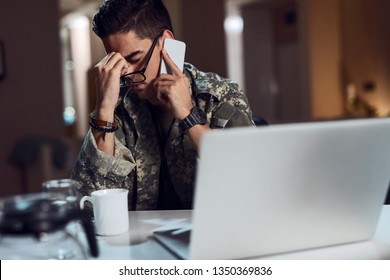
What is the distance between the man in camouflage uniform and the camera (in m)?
1.16

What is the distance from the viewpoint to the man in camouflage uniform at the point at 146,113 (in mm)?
1156

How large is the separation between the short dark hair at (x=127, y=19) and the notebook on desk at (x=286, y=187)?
664mm

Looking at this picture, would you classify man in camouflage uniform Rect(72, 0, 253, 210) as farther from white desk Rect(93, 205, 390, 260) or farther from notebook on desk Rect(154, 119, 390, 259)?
notebook on desk Rect(154, 119, 390, 259)

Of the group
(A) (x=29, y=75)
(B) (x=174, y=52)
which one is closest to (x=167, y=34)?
(B) (x=174, y=52)

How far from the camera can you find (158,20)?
129cm

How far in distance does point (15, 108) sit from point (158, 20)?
1.26 metres

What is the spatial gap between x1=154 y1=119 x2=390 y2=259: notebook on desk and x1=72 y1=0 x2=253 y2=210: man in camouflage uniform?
46cm

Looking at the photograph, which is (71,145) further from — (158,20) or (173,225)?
(173,225)

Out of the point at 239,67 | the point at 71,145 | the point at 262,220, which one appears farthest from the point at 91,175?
the point at 239,67

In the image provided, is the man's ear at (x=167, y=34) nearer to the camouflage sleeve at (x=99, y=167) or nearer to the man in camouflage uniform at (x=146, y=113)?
Answer: the man in camouflage uniform at (x=146, y=113)

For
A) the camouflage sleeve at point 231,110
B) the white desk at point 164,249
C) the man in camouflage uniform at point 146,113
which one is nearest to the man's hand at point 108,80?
the man in camouflage uniform at point 146,113

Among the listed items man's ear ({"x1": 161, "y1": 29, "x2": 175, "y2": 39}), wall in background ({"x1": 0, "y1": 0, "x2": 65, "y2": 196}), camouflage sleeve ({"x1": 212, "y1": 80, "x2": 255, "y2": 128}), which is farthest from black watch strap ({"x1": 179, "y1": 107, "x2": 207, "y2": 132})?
wall in background ({"x1": 0, "y1": 0, "x2": 65, "y2": 196})

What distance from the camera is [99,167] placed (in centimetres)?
115

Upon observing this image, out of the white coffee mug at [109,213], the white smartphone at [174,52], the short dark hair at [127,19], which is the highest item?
the short dark hair at [127,19]
